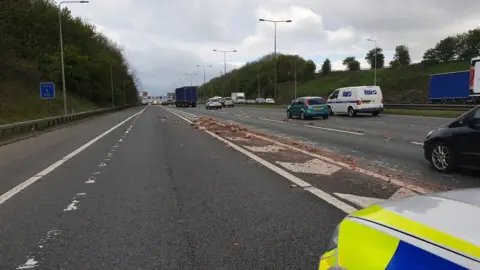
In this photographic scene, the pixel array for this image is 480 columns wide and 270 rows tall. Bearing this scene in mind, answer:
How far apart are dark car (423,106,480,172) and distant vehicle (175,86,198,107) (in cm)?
7179

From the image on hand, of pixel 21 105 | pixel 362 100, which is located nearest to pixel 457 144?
pixel 362 100

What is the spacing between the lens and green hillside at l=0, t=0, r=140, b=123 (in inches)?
1642

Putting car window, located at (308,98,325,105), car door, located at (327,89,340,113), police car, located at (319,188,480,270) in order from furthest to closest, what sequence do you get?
1. car door, located at (327,89,340,113)
2. car window, located at (308,98,325,105)
3. police car, located at (319,188,480,270)

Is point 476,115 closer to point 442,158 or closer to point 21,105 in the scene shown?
point 442,158

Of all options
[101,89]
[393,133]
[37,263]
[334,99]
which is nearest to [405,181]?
[37,263]

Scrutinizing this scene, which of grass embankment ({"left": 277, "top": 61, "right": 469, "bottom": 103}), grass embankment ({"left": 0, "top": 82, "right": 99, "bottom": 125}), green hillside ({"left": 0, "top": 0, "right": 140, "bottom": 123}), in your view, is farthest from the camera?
grass embankment ({"left": 277, "top": 61, "right": 469, "bottom": 103})

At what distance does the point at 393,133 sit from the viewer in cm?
1688

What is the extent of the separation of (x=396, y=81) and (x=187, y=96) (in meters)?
39.5

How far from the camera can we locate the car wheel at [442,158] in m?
8.53

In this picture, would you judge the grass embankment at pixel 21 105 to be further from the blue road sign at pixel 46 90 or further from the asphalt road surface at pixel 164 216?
the asphalt road surface at pixel 164 216

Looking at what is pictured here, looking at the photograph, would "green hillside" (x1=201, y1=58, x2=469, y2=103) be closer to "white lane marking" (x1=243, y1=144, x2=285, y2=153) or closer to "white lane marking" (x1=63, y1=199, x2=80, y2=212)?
"white lane marking" (x1=243, y1=144, x2=285, y2=153)

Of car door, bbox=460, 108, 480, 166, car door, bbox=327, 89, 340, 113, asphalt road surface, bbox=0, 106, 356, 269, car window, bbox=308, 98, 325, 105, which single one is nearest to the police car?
asphalt road surface, bbox=0, 106, 356, 269

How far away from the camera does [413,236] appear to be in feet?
6.91

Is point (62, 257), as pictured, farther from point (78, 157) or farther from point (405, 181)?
point (78, 157)
